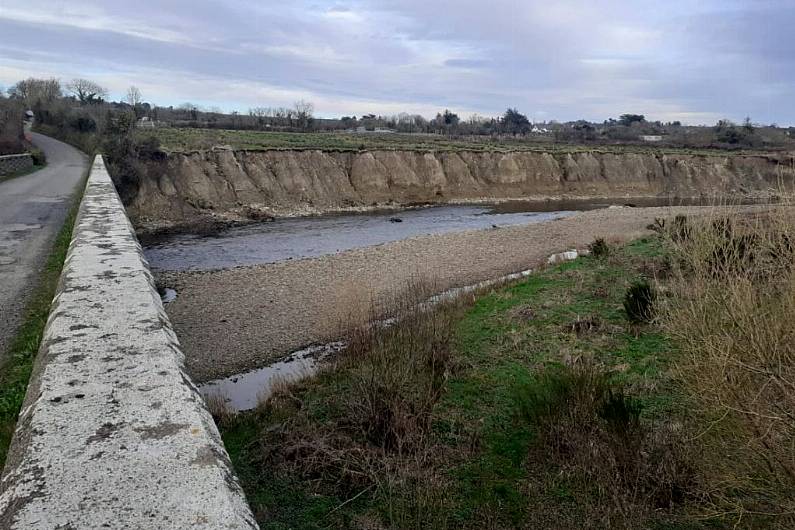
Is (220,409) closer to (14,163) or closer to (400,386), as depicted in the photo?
(400,386)

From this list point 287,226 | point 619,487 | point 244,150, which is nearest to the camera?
point 619,487

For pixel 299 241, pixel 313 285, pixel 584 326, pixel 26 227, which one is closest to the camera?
pixel 584 326

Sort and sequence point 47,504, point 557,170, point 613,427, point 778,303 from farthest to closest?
point 557,170 → point 613,427 → point 778,303 → point 47,504

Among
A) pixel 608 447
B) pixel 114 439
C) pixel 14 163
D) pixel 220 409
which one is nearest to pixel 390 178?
pixel 14 163

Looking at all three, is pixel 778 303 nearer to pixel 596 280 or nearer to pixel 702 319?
pixel 702 319

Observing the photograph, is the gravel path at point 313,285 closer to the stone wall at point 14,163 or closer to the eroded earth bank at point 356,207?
the eroded earth bank at point 356,207

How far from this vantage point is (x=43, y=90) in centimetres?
7694

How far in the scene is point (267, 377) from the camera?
11.1 m

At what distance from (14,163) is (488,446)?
24001 mm

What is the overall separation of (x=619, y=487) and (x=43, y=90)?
3567 inches

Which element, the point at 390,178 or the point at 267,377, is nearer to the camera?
the point at 267,377

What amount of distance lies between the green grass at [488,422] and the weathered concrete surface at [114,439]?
238 cm

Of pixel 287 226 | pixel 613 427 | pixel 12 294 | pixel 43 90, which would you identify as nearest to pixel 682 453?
pixel 613 427

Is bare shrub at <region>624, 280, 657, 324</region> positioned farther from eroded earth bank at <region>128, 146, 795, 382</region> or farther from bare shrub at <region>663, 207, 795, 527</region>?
bare shrub at <region>663, 207, 795, 527</region>
